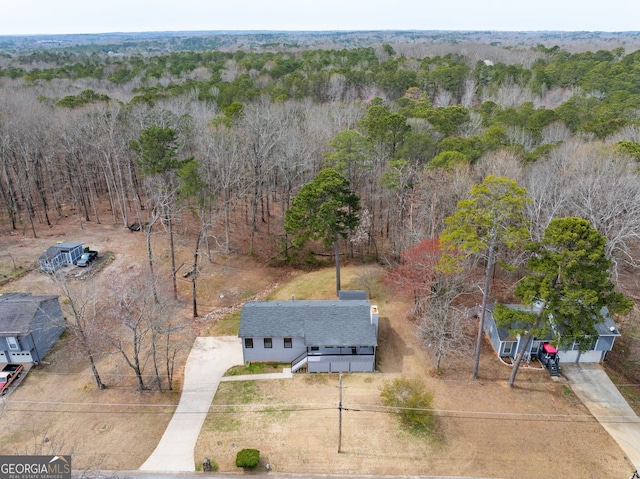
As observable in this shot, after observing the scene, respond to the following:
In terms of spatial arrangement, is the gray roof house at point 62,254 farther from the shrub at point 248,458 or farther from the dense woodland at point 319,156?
the shrub at point 248,458

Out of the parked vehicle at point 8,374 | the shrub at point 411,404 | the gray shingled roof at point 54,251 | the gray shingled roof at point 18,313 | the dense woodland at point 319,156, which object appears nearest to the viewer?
the shrub at point 411,404

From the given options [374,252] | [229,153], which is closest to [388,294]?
[374,252]

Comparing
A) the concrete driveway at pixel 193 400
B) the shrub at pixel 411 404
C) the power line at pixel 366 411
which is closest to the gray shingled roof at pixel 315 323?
the concrete driveway at pixel 193 400

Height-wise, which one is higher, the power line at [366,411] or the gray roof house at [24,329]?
the gray roof house at [24,329]

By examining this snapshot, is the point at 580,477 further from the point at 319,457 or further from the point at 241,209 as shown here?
the point at 241,209

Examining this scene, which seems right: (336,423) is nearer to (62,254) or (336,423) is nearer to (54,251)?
(62,254)

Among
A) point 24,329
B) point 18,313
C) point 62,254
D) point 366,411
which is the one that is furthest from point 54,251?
point 366,411

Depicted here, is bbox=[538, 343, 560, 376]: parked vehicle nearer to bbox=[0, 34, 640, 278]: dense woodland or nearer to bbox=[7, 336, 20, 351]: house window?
bbox=[0, 34, 640, 278]: dense woodland
